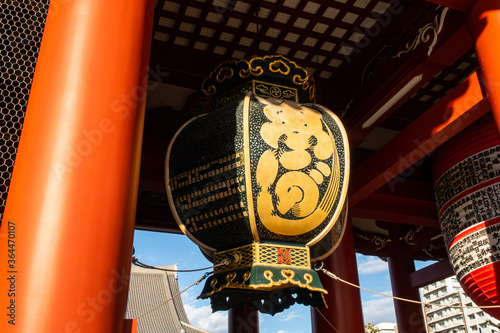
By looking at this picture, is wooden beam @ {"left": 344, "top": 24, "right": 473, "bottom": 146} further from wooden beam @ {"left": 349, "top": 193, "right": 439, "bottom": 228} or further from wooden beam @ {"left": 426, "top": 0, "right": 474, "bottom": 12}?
wooden beam @ {"left": 349, "top": 193, "right": 439, "bottom": 228}

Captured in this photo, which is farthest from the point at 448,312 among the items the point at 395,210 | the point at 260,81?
the point at 260,81

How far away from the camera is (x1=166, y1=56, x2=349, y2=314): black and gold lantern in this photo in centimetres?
201

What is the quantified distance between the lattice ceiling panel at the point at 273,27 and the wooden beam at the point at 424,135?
2.77 feet

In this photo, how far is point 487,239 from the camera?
315cm

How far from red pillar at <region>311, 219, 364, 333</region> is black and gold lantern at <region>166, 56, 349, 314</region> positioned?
173cm

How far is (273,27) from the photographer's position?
371 cm

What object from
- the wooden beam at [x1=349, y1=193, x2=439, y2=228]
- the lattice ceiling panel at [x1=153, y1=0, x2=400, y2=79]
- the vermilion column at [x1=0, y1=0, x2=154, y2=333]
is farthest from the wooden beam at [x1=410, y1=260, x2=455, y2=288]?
the vermilion column at [x1=0, y1=0, x2=154, y2=333]

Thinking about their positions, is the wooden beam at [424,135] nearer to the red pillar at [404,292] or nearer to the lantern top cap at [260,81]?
the lantern top cap at [260,81]

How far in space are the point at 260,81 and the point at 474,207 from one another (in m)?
1.79

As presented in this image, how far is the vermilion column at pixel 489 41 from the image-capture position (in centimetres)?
257

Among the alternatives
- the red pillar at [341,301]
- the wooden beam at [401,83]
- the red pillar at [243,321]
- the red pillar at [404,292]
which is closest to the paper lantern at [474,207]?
the wooden beam at [401,83]

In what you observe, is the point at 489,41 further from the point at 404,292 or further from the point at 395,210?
the point at 404,292

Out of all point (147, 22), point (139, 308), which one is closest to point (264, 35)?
point (147, 22)

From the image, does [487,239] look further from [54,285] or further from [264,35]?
[54,285]
